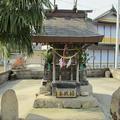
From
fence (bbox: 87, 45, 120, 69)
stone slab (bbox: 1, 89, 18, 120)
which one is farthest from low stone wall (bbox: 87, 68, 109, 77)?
stone slab (bbox: 1, 89, 18, 120)

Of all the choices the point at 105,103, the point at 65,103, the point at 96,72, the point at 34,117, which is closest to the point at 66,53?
the point at 65,103

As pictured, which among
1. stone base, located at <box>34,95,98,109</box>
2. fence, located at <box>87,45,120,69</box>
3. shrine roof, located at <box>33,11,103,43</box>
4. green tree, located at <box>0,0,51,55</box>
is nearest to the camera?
green tree, located at <box>0,0,51,55</box>

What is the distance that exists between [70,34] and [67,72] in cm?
193

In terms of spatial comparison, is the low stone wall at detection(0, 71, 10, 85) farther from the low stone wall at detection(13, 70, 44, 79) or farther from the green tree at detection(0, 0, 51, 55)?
the green tree at detection(0, 0, 51, 55)

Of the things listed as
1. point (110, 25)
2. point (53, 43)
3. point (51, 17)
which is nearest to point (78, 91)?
point (53, 43)

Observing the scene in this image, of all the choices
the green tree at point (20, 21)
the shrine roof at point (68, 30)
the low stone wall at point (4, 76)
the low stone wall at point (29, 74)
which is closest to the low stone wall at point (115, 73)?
the low stone wall at point (29, 74)

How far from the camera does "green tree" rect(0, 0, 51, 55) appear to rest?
20.7 ft

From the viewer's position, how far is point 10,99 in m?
7.84

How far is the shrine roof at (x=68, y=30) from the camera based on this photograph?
36.8 feet

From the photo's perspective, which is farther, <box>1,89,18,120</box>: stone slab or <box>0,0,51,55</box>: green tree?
<box>1,89,18,120</box>: stone slab

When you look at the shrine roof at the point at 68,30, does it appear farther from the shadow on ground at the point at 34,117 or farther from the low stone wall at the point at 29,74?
the low stone wall at the point at 29,74

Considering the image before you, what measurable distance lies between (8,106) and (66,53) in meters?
4.80

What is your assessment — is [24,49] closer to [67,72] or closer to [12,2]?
[12,2]

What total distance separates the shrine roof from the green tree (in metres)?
3.02
